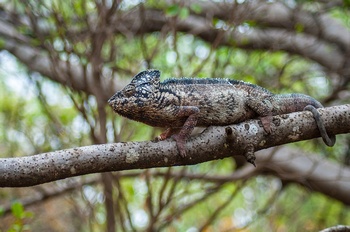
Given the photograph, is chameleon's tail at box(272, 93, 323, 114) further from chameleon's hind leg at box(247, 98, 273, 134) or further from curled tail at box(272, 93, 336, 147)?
chameleon's hind leg at box(247, 98, 273, 134)

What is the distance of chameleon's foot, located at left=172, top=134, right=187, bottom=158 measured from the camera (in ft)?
8.50

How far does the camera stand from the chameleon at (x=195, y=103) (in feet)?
9.20

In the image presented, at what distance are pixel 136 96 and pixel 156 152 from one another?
401mm

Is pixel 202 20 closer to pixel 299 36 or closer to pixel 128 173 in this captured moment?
pixel 299 36

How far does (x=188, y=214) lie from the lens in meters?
8.48

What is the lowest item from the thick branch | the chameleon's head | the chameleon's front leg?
the thick branch

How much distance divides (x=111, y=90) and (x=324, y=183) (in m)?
2.68

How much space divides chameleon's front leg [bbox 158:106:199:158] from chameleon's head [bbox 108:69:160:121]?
0.18m

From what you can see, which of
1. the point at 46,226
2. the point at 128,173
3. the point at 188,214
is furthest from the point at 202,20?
the point at 46,226

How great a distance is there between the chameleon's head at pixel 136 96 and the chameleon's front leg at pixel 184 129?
18 centimetres

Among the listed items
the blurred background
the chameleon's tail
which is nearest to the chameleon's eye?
the chameleon's tail

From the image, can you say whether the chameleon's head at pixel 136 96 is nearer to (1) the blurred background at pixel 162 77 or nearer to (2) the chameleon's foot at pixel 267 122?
(2) the chameleon's foot at pixel 267 122

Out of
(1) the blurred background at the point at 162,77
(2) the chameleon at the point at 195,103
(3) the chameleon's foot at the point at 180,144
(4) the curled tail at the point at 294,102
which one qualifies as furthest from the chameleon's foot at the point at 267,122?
(1) the blurred background at the point at 162,77

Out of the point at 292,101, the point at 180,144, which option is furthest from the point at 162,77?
the point at 180,144
